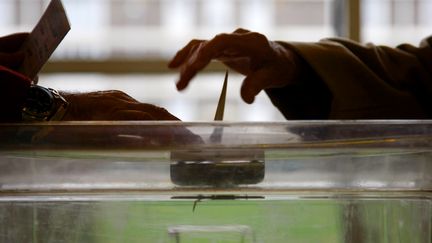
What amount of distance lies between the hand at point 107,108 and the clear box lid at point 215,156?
0.07 meters

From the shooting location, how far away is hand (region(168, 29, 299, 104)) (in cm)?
64

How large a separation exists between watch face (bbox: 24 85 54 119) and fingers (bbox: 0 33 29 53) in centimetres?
9

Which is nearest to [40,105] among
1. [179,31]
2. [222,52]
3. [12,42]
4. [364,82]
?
[12,42]

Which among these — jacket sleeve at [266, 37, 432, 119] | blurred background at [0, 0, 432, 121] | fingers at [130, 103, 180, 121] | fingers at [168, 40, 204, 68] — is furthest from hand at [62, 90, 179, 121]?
blurred background at [0, 0, 432, 121]

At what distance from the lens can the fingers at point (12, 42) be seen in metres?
0.59

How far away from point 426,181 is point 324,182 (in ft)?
0.26

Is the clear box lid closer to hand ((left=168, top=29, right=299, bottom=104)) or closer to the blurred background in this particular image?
hand ((left=168, top=29, right=299, bottom=104))

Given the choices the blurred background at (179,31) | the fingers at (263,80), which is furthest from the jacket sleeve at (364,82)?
the blurred background at (179,31)

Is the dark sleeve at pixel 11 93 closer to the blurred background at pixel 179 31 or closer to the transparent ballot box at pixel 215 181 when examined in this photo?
the transparent ballot box at pixel 215 181

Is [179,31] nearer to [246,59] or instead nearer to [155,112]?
[246,59]

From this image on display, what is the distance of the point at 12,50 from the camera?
23.2 inches

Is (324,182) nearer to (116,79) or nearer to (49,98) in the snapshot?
(49,98)

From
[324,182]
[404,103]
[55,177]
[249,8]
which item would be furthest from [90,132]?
[249,8]

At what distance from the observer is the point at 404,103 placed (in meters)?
0.77
